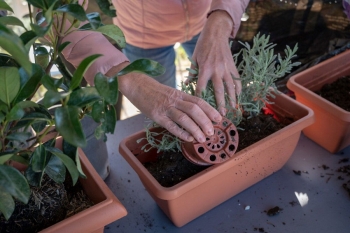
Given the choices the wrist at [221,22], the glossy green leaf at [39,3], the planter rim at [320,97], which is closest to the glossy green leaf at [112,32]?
the glossy green leaf at [39,3]

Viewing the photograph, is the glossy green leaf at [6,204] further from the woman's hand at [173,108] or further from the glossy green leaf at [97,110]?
the woman's hand at [173,108]

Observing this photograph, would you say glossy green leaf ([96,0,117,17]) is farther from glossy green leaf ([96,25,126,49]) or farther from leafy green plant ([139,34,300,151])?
leafy green plant ([139,34,300,151])

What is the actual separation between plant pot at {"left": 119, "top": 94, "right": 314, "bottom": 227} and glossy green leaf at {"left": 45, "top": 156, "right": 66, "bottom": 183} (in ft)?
0.55

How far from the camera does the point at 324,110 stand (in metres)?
0.83

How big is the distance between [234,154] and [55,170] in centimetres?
33

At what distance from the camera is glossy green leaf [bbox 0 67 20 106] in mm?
415

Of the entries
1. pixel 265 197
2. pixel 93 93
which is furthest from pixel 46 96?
pixel 265 197

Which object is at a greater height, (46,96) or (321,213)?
(46,96)

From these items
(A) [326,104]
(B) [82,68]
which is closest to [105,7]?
(B) [82,68]

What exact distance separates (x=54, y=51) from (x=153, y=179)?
29cm

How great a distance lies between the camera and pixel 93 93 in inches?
17.2

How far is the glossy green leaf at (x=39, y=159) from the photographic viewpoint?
49 centimetres

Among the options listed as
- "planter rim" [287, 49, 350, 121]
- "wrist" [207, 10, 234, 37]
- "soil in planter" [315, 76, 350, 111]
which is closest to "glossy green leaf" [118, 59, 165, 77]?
"wrist" [207, 10, 234, 37]

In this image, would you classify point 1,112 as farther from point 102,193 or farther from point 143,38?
point 143,38
